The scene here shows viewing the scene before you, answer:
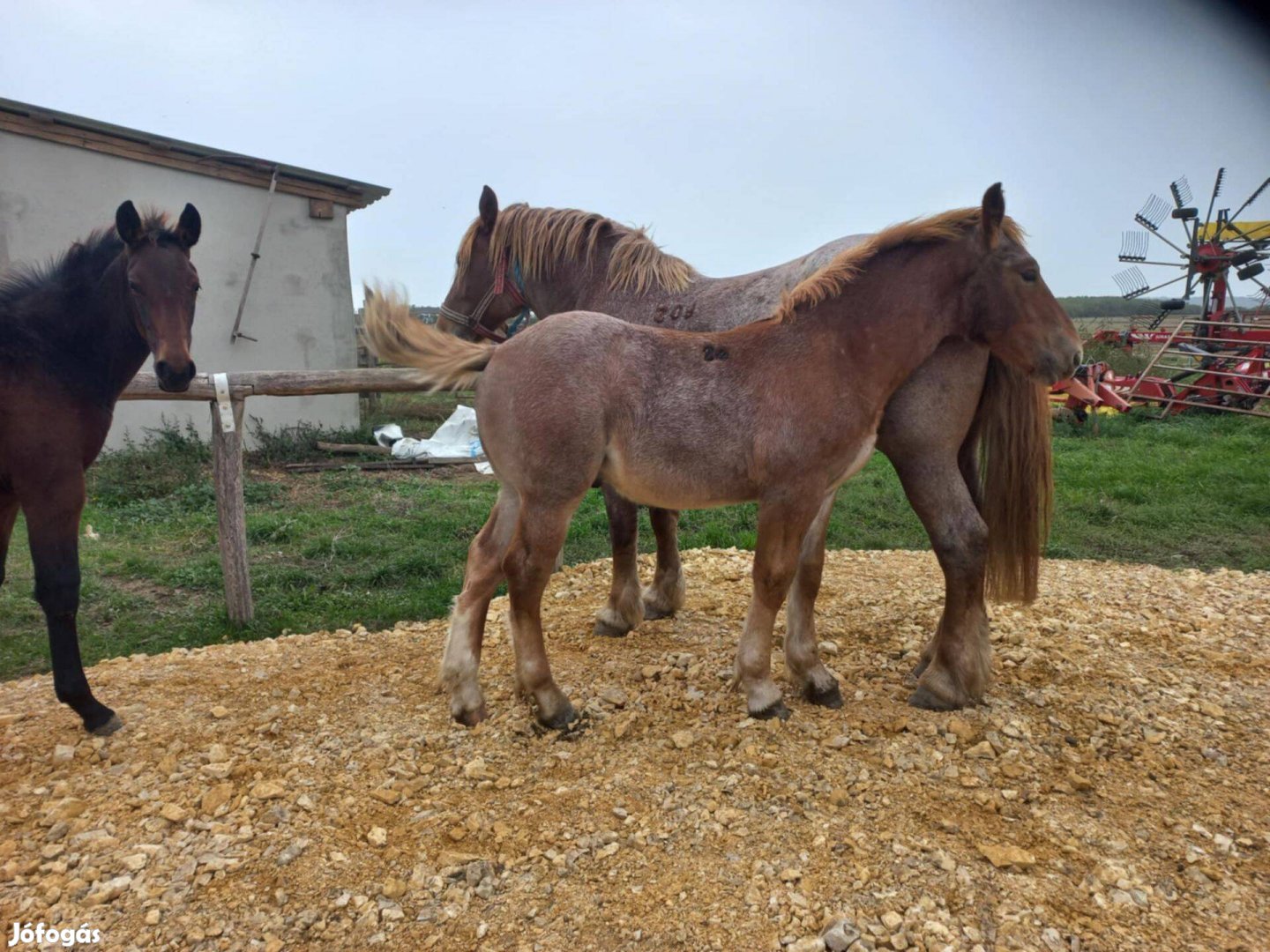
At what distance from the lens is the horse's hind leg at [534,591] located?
314 centimetres

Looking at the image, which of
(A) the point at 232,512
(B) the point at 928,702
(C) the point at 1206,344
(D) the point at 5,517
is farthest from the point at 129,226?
(C) the point at 1206,344

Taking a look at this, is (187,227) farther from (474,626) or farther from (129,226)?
(474,626)

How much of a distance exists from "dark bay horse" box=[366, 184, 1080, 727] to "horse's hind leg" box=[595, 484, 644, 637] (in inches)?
43.2

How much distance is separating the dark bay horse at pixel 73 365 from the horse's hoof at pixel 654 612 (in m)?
2.78

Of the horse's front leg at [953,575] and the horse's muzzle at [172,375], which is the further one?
the horse's front leg at [953,575]

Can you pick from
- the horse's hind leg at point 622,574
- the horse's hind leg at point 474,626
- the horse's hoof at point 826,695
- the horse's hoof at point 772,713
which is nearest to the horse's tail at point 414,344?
the horse's hind leg at point 474,626

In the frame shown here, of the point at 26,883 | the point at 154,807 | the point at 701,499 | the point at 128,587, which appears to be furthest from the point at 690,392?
the point at 128,587

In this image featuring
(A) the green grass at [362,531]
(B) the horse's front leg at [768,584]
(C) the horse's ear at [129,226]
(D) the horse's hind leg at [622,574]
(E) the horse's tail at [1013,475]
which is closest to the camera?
(C) the horse's ear at [129,226]

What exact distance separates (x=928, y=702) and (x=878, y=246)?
2093mm

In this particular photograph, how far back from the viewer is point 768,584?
3242 mm

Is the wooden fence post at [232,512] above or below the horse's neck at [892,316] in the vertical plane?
below

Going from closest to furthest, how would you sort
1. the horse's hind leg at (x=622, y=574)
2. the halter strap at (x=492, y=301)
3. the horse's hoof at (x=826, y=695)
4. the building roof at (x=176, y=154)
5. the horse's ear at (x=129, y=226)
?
the horse's ear at (x=129, y=226)
the horse's hoof at (x=826, y=695)
the horse's hind leg at (x=622, y=574)
the halter strap at (x=492, y=301)
the building roof at (x=176, y=154)

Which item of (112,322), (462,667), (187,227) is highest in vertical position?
(187,227)

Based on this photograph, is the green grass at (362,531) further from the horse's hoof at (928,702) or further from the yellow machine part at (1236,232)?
the yellow machine part at (1236,232)
